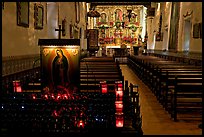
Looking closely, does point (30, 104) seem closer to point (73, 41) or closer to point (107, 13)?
point (73, 41)

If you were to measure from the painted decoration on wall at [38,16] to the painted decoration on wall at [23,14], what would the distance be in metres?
0.81

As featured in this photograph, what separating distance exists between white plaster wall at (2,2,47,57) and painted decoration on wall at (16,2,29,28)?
112 mm

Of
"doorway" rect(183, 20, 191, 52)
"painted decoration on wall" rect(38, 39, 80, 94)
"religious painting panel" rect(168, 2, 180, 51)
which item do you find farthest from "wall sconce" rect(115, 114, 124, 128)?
"religious painting panel" rect(168, 2, 180, 51)

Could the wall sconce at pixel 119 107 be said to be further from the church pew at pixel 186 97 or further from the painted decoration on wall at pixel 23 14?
the painted decoration on wall at pixel 23 14

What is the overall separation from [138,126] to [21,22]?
4090mm

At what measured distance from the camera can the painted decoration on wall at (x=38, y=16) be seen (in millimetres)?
7695

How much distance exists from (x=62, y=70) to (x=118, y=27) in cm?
2346

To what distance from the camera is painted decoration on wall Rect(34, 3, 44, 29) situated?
769 centimetres

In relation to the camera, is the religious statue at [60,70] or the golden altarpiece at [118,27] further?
the golden altarpiece at [118,27]

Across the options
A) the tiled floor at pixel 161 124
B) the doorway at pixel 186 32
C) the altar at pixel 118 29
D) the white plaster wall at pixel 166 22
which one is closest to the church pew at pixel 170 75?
the tiled floor at pixel 161 124

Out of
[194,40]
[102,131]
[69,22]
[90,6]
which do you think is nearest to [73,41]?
[102,131]

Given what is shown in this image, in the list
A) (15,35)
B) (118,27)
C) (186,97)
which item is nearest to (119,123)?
(186,97)

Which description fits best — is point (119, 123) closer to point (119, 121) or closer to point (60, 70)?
point (119, 121)

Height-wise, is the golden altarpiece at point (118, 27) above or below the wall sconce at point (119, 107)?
above
